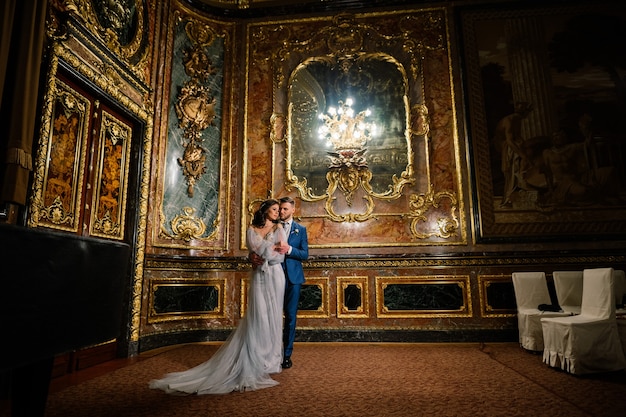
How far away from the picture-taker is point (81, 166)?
4.02m

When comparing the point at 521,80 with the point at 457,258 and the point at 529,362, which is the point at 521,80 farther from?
the point at 529,362

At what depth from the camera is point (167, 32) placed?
573 centimetres

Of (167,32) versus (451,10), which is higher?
(451,10)

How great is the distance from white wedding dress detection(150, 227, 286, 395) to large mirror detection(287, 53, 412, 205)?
104 inches

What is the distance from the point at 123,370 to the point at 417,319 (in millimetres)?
3709

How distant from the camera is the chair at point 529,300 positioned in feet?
14.9

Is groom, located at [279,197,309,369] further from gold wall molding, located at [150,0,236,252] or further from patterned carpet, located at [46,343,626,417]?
gold wall molding, located at [150,0,236,252]

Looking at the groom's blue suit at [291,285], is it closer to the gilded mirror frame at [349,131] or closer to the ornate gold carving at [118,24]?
the gilded mirror frame at [349,131]

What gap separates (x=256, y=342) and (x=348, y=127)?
3.92 metres

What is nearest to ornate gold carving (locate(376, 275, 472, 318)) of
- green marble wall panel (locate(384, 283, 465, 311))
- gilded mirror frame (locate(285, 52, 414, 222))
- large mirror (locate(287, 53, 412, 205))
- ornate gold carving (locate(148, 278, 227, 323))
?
green marble wall panel (locate(384, 283, 465, 311))

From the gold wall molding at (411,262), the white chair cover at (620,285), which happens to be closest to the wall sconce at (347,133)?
the gold wall molding at (411,262)

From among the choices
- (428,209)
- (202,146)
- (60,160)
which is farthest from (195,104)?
(428,209)

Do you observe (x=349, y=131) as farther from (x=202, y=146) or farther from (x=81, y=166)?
(x=81, y=166)

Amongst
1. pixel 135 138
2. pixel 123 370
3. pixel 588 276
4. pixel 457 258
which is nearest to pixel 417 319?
pixel 457 258
